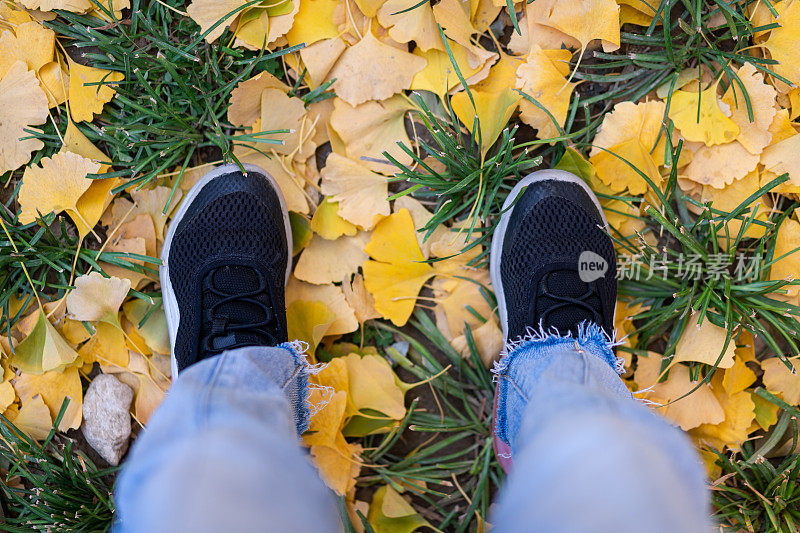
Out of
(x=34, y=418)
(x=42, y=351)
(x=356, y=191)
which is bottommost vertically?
(x=34, y=418)

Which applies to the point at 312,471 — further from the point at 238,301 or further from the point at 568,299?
the point at 568,299

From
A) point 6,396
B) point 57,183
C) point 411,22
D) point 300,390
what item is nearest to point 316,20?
point 411,22

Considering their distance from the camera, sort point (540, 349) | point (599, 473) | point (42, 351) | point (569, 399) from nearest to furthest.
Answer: point (599, 473)
point (569, 399)
point (540, 349)
point (42, 351)

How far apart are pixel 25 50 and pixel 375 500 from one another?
1012 mm

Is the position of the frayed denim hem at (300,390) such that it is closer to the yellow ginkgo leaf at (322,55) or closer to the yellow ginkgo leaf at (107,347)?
the yellow ginkgo leaf at (107,347)

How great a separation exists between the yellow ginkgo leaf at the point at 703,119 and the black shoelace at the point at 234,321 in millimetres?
774

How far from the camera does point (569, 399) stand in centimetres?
57

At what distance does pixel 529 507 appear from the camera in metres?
0.45

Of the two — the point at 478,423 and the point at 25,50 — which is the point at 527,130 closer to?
the point at 478,423

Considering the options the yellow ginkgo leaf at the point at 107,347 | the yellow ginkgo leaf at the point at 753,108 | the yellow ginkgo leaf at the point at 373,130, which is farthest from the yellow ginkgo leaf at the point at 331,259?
the yellow ginkgo leaf at the point at 753,108

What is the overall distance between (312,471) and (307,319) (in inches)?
17.9

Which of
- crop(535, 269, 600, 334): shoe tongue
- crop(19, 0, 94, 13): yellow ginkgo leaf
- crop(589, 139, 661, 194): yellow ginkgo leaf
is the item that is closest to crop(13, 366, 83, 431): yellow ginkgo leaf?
crop(19, 0, 94, 13): yellow ginkgo leaf

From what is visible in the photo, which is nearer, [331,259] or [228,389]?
[228,389]

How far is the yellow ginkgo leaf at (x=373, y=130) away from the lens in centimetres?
92
